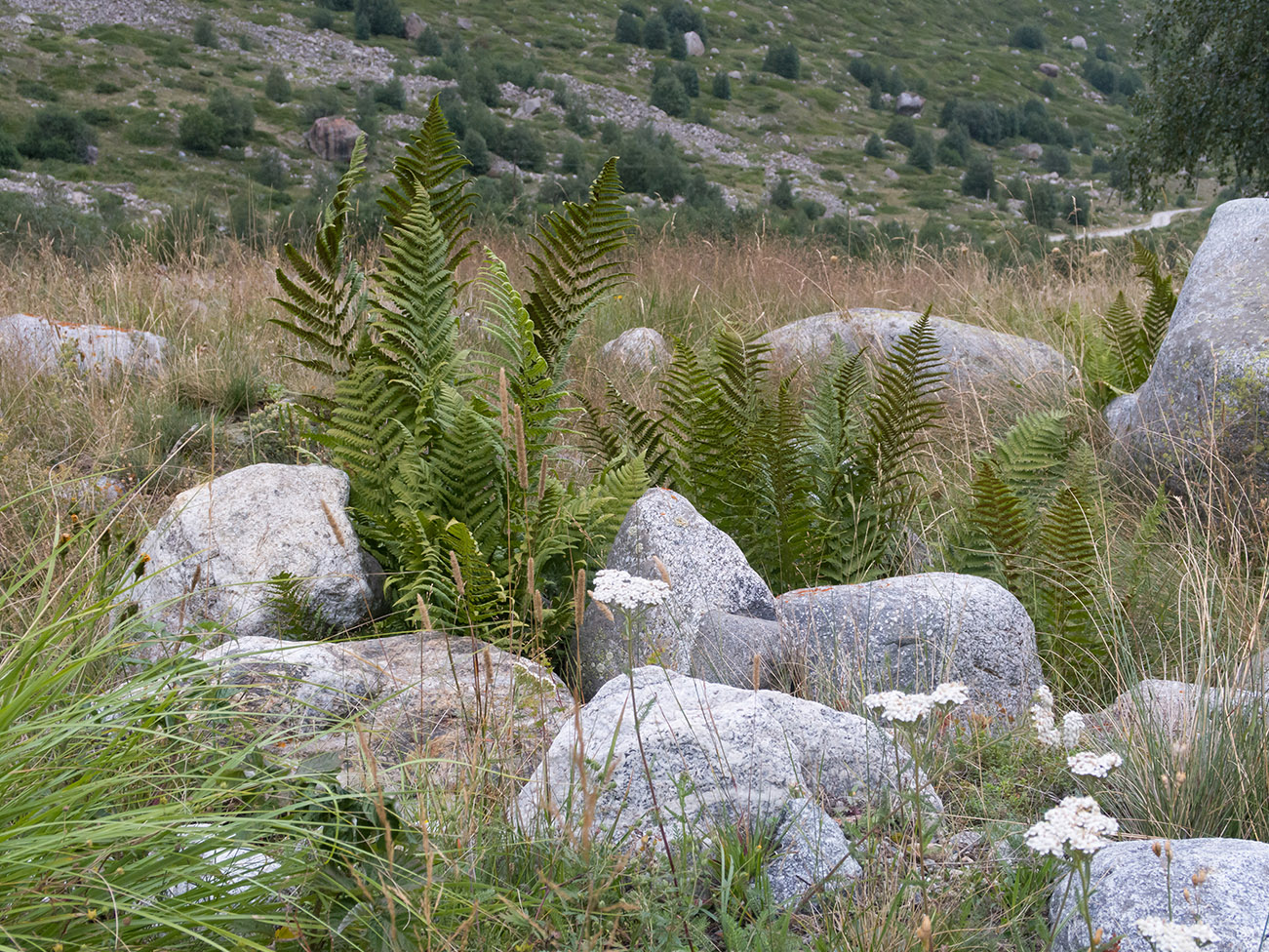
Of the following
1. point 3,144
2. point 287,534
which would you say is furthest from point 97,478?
point 3,144

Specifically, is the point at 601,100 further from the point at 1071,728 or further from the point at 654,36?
the point at 1071,728

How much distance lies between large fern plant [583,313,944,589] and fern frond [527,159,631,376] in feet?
1.01

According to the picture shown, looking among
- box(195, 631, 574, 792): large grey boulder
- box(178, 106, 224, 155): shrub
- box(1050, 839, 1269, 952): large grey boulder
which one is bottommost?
box(178, 106, 224, 155): shrub

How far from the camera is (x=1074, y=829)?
3.74 ft

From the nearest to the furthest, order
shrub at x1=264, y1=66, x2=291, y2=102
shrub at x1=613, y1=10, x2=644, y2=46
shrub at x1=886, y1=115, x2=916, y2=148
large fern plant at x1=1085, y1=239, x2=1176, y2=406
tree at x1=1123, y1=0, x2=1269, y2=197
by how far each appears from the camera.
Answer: large fern plant at x1=1085, y1=239, x2=1176, y2=406
tree at x1=1123, y1=0, x2=1269, y2=197
shrub at x1=264, y1=66, x2=291, y2=102
shrub at x1=886, y1=115, x2=916, y2=148
shrub at x1=613, y1=10, x2=644, y2=46

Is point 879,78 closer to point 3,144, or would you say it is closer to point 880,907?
point 3,144

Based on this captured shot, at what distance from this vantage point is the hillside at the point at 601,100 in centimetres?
3309

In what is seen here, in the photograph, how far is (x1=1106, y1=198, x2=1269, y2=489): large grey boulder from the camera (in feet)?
12.0

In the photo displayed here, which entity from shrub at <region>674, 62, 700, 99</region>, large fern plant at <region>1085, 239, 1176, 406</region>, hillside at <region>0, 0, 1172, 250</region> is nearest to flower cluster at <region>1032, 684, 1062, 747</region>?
large fern plant at <region>1085, 239, 1176, 406</region>

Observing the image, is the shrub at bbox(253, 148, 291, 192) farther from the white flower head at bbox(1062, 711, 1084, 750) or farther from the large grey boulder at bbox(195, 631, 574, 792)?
the white flower head at bbox(1062, 711, 1084, 750)

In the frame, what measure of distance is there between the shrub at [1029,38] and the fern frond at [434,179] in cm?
9136

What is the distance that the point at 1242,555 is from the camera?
350 centimetres

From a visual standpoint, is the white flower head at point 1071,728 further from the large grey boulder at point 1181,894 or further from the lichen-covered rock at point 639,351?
the lichen-covered rock at point 639,351

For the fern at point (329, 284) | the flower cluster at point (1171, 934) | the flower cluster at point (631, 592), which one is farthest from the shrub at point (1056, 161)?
the flower cluster at point (1171, 934)
